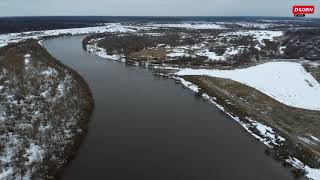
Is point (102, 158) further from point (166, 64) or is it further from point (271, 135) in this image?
point (166, 64)

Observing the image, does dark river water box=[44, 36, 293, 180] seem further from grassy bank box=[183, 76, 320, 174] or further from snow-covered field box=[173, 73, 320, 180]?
grassy bank box=[183, 76, 320, 174]

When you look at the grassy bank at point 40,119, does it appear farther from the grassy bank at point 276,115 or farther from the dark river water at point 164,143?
the grassy bank at point 276,115

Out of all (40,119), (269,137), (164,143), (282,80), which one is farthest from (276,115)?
(40,119)

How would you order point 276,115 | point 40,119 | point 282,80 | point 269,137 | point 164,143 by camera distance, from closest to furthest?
1. point 164,143
2. point 269,137
3. point 40,119
4. point 276,115
5. point 282,80

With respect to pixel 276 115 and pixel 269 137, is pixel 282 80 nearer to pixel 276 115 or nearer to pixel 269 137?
pixel 276 115

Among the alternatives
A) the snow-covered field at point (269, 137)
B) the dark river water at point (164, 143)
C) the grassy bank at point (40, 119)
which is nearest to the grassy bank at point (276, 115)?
the snow-covered field at point (269, 137)

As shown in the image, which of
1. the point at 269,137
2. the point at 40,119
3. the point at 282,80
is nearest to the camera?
the point at 269,137

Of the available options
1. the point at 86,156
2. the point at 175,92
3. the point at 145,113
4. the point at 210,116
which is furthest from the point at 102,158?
the point at 175,92

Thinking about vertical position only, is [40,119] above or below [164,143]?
above
